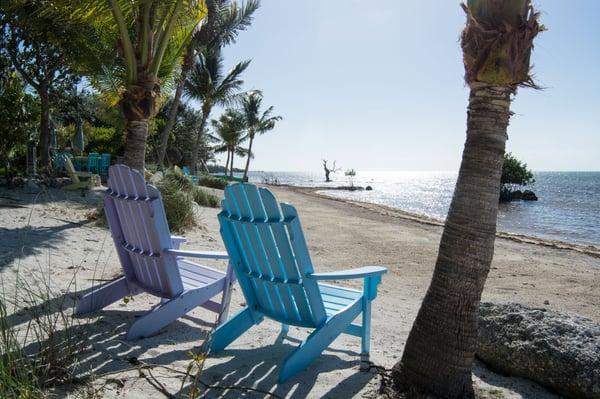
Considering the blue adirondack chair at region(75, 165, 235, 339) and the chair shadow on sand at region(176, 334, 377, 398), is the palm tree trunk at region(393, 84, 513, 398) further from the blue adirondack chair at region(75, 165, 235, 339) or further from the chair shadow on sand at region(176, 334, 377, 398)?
the blue adirondack chair at region(75, 165, 235, 339)

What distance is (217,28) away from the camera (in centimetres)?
1706

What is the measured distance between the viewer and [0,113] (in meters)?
10.9

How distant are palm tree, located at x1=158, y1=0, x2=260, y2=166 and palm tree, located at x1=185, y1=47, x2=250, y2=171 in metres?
6.32

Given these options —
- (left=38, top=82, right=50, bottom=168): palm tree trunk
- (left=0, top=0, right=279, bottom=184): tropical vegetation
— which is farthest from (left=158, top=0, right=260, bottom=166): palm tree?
(left=38, top=82, right=50, bottom=168): palm tree trunk

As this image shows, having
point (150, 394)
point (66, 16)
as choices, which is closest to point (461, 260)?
point (150, 394)

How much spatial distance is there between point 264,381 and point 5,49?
15.1 metres

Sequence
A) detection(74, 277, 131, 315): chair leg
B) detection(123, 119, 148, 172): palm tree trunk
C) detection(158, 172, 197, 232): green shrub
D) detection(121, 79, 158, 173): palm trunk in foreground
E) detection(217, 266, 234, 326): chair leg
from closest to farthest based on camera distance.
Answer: detection(217, 266, 234, 326): chair leg < detection(74, 277, 131, 315): chair leg < detection(121, 79, 158, 173): palm trunk in foreground < detection(123, 119, 148, 172): palm tree trunk < detection(158, 172, 197, 232): green shrub

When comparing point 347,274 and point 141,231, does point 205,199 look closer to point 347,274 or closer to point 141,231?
point 141,231

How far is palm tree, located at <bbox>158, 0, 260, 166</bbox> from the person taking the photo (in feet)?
53.1

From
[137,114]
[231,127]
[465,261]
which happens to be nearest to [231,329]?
[465,261]

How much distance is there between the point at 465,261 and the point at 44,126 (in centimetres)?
1483

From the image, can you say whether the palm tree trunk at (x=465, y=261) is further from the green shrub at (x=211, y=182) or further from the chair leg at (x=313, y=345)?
the green shrub at (x=211, y=182)

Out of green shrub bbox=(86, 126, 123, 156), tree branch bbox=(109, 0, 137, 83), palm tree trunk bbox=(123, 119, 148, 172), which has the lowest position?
palm tree trunk bbox=(123, 119, 148, 172)

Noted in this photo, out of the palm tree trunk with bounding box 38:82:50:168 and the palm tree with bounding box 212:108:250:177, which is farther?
the palm tree with bounding box 212:108:250:177
